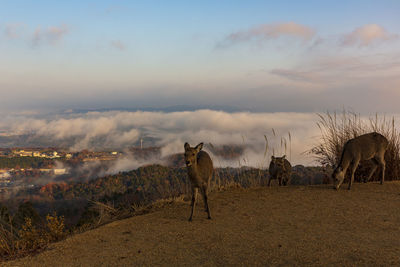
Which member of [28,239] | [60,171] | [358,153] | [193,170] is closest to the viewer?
[28,239]

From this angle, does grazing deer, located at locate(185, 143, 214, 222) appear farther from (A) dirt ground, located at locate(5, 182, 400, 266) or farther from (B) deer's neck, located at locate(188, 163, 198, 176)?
(A) dirt ground, located at locate(5, 182, 400, 266)

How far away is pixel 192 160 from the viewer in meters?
6.58

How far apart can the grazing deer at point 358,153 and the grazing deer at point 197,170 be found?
3.79m

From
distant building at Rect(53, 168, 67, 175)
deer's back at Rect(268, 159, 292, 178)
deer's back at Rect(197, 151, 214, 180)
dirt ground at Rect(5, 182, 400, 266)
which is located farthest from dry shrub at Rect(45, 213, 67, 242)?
distant building at Rect(53, 168, 67, 175)

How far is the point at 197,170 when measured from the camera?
6.89 metres

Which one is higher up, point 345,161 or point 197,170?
point 345,161

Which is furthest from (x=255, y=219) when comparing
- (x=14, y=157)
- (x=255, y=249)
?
(x=14, y=157)

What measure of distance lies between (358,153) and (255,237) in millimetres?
5013

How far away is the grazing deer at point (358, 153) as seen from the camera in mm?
8562

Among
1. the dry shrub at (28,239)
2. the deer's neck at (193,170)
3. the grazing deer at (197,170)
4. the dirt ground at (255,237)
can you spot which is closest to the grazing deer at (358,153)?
the dirt ground at (255,237)

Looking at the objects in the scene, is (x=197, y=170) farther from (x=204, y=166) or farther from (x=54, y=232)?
(x=54, y=232)

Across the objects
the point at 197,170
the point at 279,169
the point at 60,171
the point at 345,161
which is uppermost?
the point at 345,161

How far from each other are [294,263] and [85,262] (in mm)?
3140

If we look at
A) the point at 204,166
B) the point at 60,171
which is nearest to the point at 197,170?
the point at 204,166
